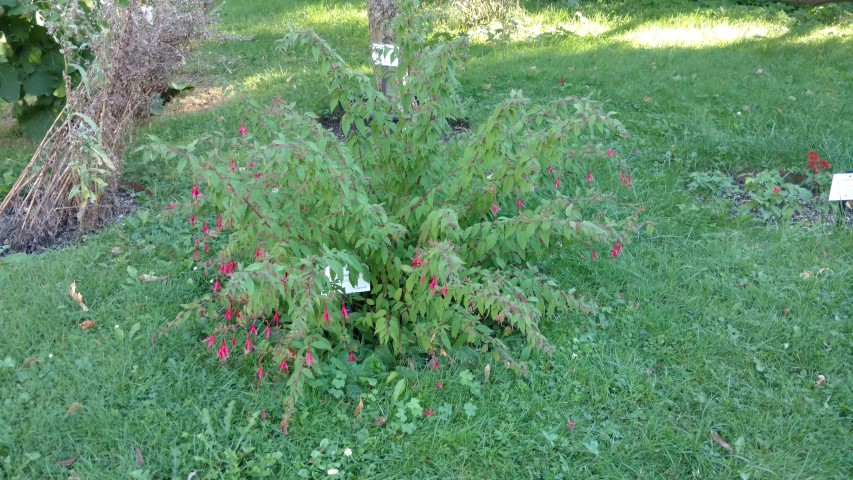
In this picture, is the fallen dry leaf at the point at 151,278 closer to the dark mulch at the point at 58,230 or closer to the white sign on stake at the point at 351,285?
the dark mulch at the point at 58,230

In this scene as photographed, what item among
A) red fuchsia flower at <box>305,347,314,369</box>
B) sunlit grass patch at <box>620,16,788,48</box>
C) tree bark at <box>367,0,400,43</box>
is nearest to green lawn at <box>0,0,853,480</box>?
red fuchsia flower at <box>305,347,314,369</box>

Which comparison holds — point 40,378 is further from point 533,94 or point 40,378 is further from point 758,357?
point 533,94

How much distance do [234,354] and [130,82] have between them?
222 cm

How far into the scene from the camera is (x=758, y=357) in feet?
10.5

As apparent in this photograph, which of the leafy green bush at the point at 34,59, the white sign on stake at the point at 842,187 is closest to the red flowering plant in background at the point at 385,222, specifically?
the white sign on stake at the point at 842,187

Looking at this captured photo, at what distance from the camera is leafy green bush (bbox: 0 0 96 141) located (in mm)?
4609

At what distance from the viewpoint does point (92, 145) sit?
12.5 feet

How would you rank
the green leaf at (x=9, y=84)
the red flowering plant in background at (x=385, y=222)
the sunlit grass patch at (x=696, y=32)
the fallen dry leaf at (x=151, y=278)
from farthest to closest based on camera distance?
the sunlit grass patch at (x=696, y=32), the green leaf at (x=9, y=84), the fallen dry leaf at (x=151, y=278), the red flowering plant in background at (x=385, y=222)

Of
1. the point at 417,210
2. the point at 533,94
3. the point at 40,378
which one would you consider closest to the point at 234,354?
the point at 40,378

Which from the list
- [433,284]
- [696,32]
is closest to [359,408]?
[433,284]

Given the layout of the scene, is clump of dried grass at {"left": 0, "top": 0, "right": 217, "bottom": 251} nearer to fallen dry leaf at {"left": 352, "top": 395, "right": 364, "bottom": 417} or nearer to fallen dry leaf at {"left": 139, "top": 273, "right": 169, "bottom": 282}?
fallen dry leaf at {"left": 139, "top": 273, "right": 169, "bottom": 282}

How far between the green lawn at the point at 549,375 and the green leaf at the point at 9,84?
480 mm

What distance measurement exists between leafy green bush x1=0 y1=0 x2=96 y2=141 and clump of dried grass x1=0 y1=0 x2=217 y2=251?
38 centimetres

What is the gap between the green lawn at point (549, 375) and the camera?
267 cm
